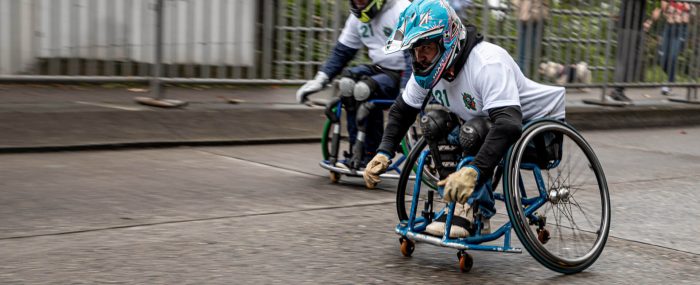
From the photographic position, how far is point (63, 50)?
27.8ft

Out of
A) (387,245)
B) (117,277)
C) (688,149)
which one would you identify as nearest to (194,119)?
(387,245)

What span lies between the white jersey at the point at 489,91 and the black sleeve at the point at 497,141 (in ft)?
0.34

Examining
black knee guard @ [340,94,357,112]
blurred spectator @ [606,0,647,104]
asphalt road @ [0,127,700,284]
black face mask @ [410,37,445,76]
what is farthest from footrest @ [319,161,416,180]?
blurred spectator @ [606,0,647,104]

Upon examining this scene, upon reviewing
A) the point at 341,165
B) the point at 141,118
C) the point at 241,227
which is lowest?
the point at 241,227

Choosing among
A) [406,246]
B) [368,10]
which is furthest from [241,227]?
[368,10]

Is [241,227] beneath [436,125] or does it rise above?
beneath

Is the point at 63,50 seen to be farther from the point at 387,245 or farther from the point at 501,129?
the point at 501,129

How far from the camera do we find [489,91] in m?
4.50

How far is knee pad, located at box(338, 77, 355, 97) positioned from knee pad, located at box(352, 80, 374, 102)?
72 millimetres

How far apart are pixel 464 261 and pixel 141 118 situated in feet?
15.2

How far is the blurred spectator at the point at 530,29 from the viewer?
1132 centimetres

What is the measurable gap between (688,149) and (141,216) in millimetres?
6941

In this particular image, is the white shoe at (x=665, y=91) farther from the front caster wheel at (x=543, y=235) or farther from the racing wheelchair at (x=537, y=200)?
the front caster wheel at (x=543, y=235)

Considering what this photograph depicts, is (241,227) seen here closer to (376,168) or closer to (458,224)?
(376,168)
